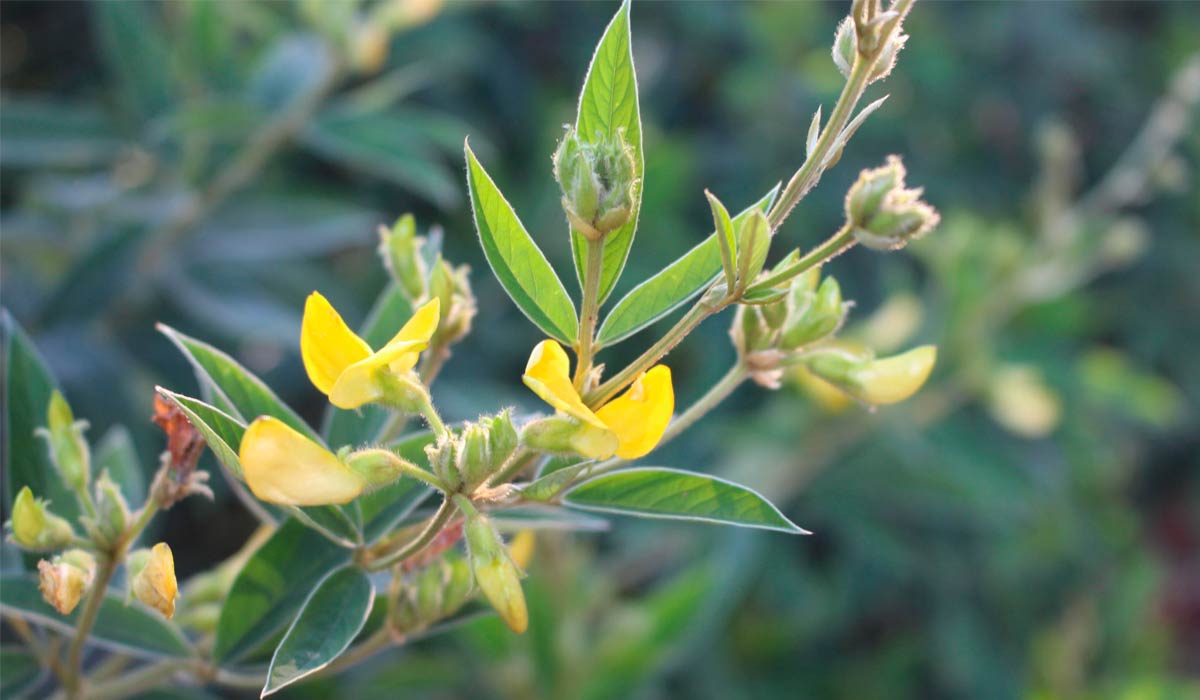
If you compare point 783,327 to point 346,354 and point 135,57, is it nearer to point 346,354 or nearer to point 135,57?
point 346,354

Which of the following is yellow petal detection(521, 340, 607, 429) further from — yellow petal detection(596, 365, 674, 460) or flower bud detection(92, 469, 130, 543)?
flower bud detection(92, 469, 130, 543)

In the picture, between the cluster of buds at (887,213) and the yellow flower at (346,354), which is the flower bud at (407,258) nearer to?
the yellow flower at (346,354)

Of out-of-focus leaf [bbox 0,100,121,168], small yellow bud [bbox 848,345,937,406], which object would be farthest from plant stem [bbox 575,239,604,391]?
out-of-focus leaf [bbox 0,100,121,168]

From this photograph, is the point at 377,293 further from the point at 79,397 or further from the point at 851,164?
the point at 851,164

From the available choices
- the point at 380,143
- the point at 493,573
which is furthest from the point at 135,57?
the point at 493,573

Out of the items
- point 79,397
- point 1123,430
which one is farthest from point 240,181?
point 1123,430

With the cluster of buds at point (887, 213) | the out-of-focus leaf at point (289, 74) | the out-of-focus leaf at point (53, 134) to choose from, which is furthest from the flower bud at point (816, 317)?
the out-of-focus leaf at point (53, 134)
